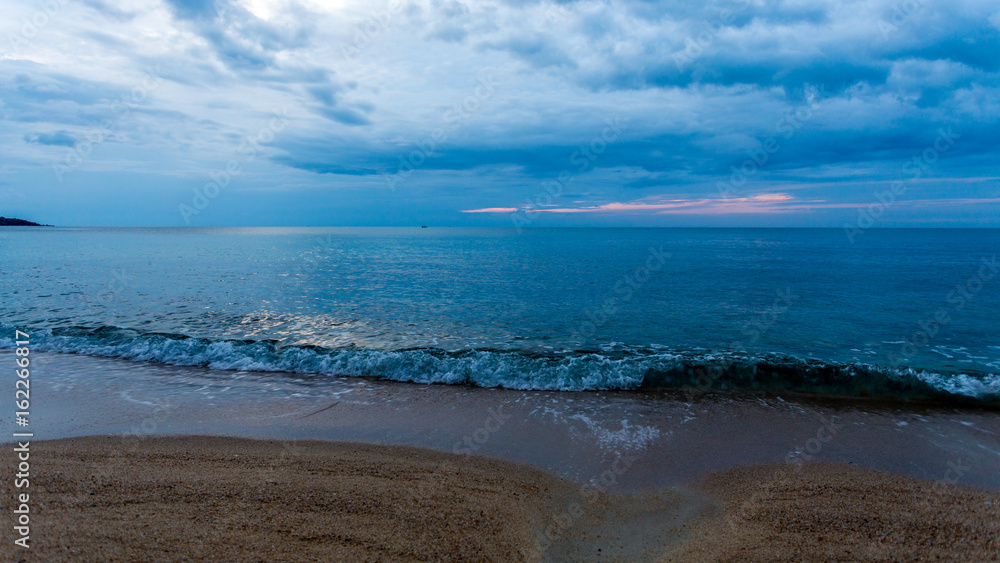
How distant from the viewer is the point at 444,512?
610 centimetres

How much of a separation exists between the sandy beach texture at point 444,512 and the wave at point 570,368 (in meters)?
4.83

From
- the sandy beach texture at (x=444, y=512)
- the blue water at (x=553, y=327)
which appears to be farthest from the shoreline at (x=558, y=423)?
the blue water at (x=553, y=327)

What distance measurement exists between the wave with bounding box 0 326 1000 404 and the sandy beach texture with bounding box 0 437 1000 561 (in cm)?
483

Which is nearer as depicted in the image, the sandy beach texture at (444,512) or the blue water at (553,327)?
the sandy beach texture at (444,512)

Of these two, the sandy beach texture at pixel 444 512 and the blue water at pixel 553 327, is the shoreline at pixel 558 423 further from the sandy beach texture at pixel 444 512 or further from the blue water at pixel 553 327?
the blue water at pixel 553 327

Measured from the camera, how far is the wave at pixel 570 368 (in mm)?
11977

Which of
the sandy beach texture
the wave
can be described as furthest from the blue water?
the sandy beach texture

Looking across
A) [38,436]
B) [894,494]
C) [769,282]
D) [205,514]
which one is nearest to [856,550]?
[894,494]

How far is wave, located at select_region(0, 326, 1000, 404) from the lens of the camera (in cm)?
1198

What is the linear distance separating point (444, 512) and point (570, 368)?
24.2 feet

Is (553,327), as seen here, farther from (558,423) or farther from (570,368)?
(558,423)

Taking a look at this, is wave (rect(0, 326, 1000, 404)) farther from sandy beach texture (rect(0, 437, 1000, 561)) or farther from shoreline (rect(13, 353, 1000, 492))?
sandy beach texture (rect(0, 437, 1000, 561))

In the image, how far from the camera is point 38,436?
28.1 feet

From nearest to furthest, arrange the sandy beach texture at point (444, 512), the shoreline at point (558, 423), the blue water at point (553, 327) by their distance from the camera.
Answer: the sandy beach texture at point (444, 512) < the shoreline at point (558, 423) < the blue water at point (553, 327)
